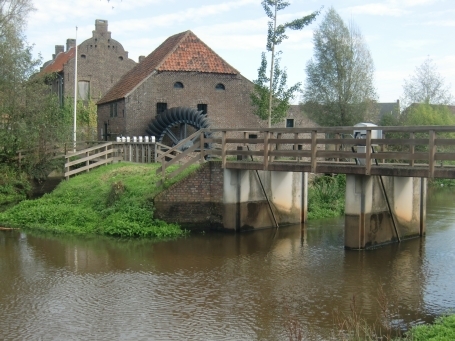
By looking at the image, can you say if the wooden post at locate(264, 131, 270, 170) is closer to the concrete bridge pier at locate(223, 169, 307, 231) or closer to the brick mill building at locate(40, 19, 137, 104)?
the concrete bridge pier at locate(223, 169, 307, 231)

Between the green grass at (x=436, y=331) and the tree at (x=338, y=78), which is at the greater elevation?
the tree at (x=338, y=78)

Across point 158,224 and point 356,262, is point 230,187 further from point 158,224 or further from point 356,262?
point 356,262

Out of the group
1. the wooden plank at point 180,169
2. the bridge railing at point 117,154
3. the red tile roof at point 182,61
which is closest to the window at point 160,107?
the red tile roof at point 182,61

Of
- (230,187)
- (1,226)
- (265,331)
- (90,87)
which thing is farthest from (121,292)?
(90,87)

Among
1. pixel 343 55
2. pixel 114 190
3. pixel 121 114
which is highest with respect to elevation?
pixel 343 55

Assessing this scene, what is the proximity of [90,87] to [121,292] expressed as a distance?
3696 centimetres

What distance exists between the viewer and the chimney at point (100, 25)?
4549cm

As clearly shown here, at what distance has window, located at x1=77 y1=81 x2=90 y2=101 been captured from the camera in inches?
1797

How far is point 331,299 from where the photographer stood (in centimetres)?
1058

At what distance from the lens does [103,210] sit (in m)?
17.8

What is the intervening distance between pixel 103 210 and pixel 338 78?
27.5 metres

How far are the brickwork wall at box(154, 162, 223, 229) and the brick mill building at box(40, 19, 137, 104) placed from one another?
29.3 meters

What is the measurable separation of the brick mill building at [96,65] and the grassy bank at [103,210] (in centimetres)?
2601

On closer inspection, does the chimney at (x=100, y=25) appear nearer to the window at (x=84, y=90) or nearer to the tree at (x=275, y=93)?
the window at (x=84, y=90)
